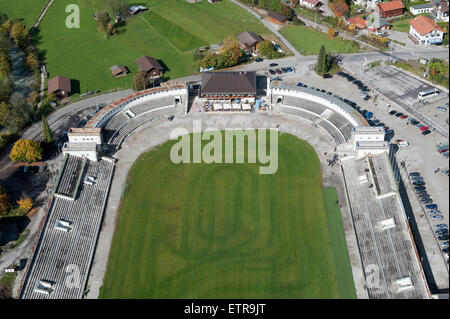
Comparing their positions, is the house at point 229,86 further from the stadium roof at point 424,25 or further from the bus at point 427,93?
the stadium roof at point 424,25

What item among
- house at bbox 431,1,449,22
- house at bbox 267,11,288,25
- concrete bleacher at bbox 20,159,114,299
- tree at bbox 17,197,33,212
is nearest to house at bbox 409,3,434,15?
house at bbox 431,1,449,22

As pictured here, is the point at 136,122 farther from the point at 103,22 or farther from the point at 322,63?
the point at 103,22

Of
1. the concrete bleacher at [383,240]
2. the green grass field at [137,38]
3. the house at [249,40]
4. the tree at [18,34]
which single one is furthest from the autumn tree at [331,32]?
the tree at [18,34]

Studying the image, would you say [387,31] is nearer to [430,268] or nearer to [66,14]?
[430,268]

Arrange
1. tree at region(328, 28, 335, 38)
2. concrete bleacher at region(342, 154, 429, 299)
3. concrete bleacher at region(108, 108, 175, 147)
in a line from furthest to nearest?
tree at region(328, 28, 335, 38) < concrete bleacher at region(108, 108, 175, 147) < concrete bleacher at region(342, 154, 429, 299)

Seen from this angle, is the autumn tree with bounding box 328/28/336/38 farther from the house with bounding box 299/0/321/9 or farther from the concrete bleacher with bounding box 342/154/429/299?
the concrete bleacher with bounding box 342/154/429/299

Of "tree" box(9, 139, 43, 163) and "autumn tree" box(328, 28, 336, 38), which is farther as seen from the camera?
"autumn tree" box(328, 28, 336, 38)

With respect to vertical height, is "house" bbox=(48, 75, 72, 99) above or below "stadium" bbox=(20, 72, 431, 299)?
above
